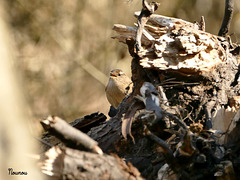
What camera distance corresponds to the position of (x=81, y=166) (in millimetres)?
1183

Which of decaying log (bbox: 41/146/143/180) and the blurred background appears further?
the blurred background

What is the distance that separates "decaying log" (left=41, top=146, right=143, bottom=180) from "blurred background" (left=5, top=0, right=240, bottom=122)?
3.68m

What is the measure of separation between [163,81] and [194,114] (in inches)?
9.5

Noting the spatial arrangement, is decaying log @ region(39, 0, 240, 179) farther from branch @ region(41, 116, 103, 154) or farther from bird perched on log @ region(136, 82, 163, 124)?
branch @ region(41, 116, 103, 154)

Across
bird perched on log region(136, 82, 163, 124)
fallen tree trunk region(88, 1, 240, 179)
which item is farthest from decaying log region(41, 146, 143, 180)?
fallen tree trunk region(88, 1, 240, 179)

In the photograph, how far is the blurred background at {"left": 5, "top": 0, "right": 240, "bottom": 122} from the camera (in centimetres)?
497

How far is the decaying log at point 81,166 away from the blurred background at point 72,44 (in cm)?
368

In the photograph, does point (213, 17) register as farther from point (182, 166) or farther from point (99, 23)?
point (182, 166)

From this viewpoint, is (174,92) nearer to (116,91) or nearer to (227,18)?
(227,18)

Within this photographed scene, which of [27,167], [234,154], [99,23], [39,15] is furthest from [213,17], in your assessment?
[27,167]

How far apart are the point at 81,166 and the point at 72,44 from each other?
4.11 m

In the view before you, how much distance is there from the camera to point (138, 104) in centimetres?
179

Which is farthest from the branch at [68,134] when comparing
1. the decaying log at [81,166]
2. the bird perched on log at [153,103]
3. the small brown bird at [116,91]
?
the small brown bird at [116,91]

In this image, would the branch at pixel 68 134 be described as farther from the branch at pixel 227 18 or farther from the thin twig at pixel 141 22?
the branch at pixel 227 18
